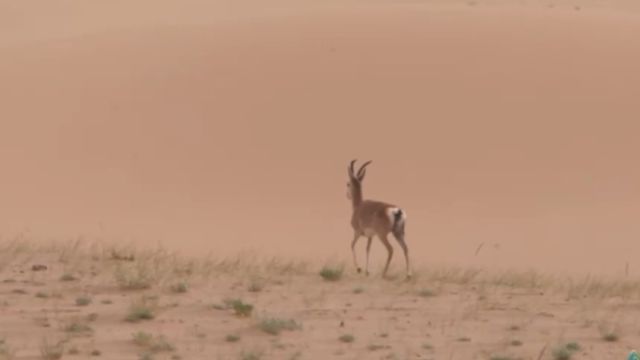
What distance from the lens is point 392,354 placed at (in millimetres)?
9883

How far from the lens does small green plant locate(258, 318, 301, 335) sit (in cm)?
1045

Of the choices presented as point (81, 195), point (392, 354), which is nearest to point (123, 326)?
point (392, 354)

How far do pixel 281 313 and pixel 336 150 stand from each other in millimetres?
16649

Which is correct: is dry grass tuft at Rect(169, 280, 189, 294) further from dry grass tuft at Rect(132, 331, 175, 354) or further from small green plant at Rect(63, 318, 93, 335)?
dry grass tuft at Rect(132, 331, 175, 354)

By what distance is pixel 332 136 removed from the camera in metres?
28.5

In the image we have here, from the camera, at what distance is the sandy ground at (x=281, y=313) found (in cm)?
1003

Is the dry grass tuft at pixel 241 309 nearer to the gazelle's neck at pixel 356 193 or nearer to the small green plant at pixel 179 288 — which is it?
the small green plant at pixel 179 288

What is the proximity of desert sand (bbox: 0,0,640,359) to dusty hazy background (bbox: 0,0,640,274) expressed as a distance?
0.06m

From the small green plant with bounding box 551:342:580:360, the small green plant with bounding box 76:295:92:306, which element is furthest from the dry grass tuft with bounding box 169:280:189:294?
the small green plant with bounding box 551:342:580:360

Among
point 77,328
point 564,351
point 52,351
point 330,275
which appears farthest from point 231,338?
point 330,275

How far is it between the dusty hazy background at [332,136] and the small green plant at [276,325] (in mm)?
10321

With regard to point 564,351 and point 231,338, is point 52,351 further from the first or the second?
point 564,351

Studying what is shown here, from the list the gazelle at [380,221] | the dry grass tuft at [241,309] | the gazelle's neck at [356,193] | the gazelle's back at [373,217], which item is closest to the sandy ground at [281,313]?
the dry grass tuft at [241,309]

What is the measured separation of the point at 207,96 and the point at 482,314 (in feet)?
62.8
